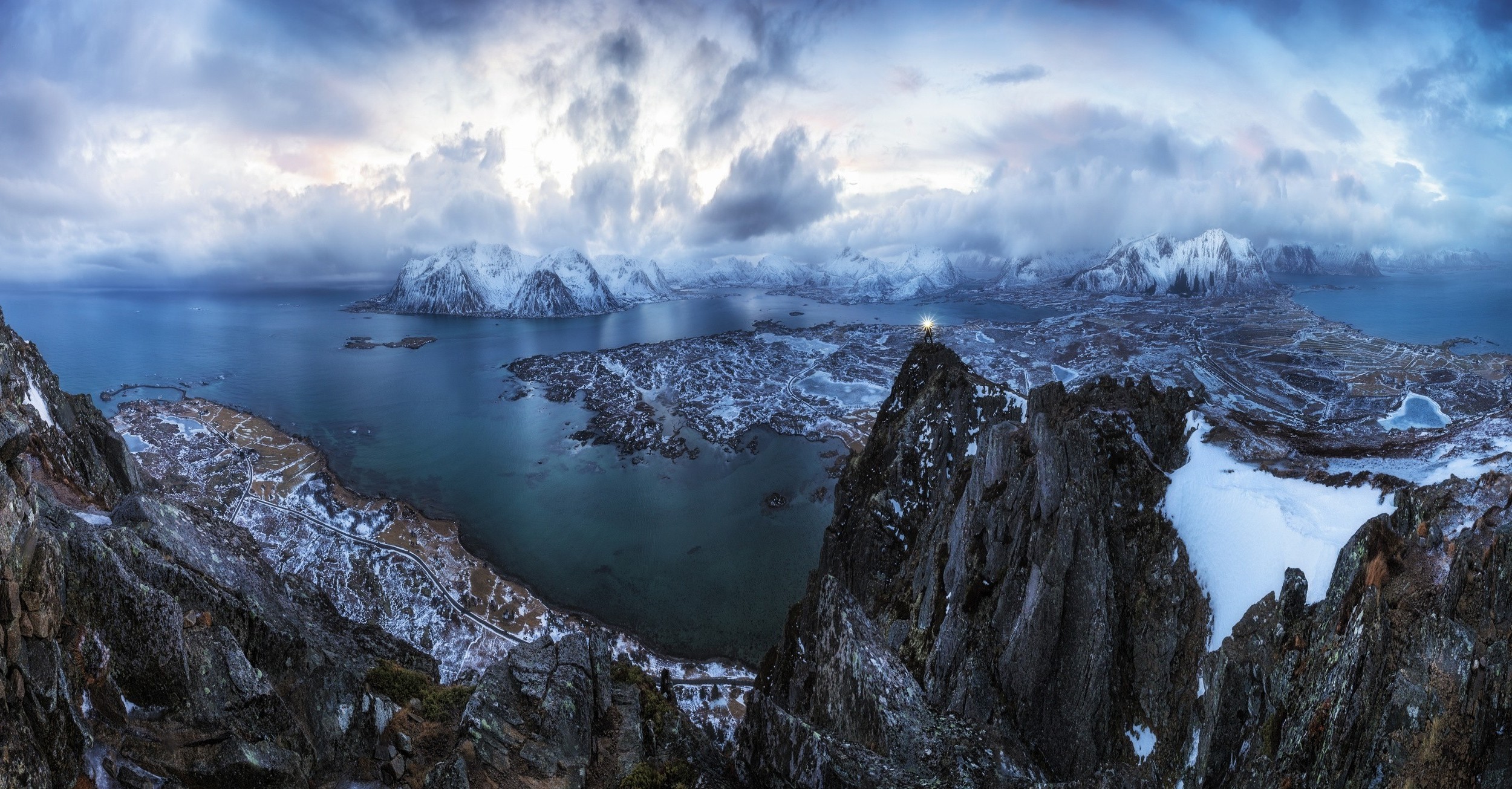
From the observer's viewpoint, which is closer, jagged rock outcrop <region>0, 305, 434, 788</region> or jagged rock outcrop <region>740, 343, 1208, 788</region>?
jagged rock outcrop <region>0, 305, 434, 788</region>

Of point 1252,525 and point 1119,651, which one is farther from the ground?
point 1252,525

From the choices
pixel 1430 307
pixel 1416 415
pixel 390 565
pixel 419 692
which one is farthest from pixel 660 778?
pixel 1430 307

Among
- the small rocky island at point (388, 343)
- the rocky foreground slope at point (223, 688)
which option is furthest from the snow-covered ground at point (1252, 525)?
the small rocky island at point (388, 343)

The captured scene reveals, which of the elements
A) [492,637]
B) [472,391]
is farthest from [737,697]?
[472,391]

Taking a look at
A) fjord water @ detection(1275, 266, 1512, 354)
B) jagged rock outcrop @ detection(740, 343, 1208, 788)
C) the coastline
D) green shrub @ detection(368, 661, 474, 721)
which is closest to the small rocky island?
the coastline

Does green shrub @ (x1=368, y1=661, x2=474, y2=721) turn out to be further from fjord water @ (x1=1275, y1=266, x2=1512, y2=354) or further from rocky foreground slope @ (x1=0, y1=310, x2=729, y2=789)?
fjord water @ (x1=1275, y1=266, x2=1512, y2=354)

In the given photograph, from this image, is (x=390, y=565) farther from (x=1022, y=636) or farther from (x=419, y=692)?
(x=1022, y=636)
